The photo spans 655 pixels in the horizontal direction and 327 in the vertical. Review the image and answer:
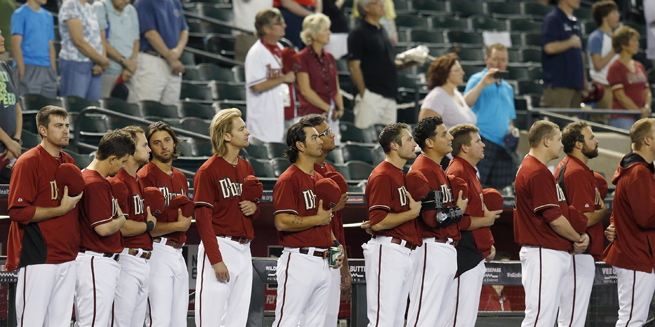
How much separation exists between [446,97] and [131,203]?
10.2 ft

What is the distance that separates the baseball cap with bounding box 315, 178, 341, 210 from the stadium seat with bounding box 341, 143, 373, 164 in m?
2.96

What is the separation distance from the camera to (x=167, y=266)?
536cm

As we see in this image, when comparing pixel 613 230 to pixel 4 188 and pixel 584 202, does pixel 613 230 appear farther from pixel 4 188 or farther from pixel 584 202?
pixel 4 188

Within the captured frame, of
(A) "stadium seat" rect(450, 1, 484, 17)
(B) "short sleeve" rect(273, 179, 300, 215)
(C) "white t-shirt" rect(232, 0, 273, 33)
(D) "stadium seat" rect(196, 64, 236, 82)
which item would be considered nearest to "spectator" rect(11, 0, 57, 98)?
(D) "stadium seat" rect(196, 64, 236, 82)

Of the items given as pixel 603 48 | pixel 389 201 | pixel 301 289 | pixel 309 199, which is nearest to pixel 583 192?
pixel 389 201

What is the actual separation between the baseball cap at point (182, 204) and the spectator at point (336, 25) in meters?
4.95

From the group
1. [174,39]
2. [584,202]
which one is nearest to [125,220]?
[584,202]

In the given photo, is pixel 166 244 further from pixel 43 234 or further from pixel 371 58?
pixel 371 58

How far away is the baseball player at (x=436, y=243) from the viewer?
5.50 meters

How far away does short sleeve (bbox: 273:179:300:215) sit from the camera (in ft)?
17.3

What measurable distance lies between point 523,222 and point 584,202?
458 millimetres

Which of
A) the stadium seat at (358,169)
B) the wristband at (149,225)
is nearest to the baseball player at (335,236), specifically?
the wristband at (149,225)

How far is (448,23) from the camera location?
1281cm

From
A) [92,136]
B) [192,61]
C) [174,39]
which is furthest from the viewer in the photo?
[192,61]
